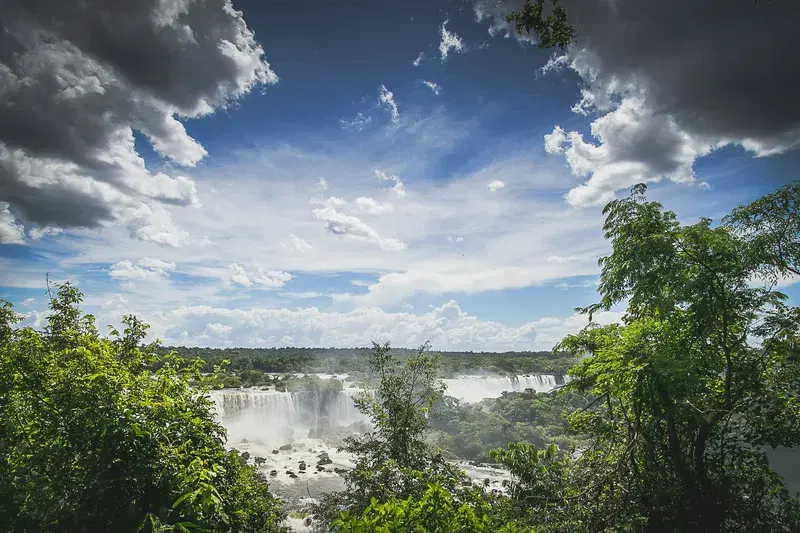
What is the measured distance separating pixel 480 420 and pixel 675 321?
87.6 feet

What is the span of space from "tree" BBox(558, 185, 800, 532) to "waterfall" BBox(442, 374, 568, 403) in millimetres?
39255

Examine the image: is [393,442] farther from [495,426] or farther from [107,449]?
[495,426]

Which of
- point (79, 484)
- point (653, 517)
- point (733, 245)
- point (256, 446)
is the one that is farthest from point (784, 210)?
point (256, 446)

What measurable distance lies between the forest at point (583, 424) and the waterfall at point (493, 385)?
128ft

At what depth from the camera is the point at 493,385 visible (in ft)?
158

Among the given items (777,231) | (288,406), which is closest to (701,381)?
(777,231)

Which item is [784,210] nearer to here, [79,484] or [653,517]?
[653,517]

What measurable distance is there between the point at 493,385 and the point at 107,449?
160 feet

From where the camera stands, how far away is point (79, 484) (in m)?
3.87

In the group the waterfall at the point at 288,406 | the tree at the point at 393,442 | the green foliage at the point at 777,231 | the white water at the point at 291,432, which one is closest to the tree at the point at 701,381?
the green foliage at the point at 777,231

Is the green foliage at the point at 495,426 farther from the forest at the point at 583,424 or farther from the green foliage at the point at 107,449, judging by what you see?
the green foliage at the point at 107,449

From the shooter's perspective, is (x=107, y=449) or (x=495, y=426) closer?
(x=107, y=449)

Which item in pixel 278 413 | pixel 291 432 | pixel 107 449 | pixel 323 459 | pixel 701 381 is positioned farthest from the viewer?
pixel 291 432

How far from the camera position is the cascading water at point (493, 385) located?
150 ft
